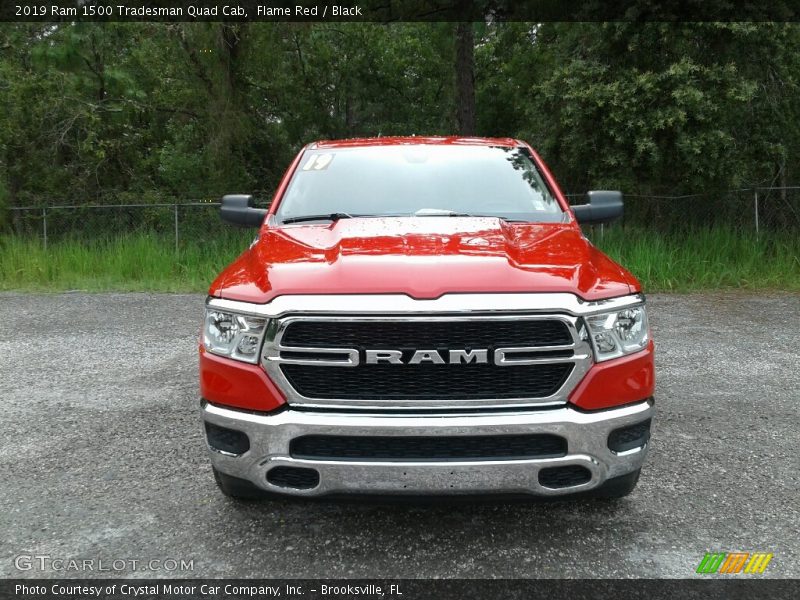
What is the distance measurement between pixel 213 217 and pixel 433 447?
1231 cm

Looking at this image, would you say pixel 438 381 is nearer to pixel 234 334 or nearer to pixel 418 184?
pixel 234 334

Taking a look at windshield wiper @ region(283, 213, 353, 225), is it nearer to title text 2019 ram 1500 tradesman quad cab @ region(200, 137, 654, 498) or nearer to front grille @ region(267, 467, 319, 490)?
title text 2019 ram 1500 tradesman quad cab @ region(200, 137, 654, 498)

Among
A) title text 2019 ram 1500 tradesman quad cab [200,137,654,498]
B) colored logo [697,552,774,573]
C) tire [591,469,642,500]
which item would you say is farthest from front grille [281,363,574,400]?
colored logo [697,552,774,573]

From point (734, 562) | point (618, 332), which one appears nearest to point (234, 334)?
point (618, 332)

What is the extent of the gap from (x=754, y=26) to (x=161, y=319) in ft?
34.9

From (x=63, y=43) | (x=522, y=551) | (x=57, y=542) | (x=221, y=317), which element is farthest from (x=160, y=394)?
(x=63, y=43)

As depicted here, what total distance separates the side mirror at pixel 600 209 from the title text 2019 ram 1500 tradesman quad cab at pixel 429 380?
1490mm

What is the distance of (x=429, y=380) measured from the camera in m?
2.73

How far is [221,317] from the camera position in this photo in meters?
2.98

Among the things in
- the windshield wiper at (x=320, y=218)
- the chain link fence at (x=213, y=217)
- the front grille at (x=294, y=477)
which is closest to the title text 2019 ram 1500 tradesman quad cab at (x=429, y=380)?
the front grille at (x=294, y=477)

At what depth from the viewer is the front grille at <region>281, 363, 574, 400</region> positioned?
2734 mm

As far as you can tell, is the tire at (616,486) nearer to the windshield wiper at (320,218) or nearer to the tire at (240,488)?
the tire at (240,488)

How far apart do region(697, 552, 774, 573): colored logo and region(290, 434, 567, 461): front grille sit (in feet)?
2.97

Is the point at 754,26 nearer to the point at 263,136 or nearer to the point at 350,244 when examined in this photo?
the point at 350,244
